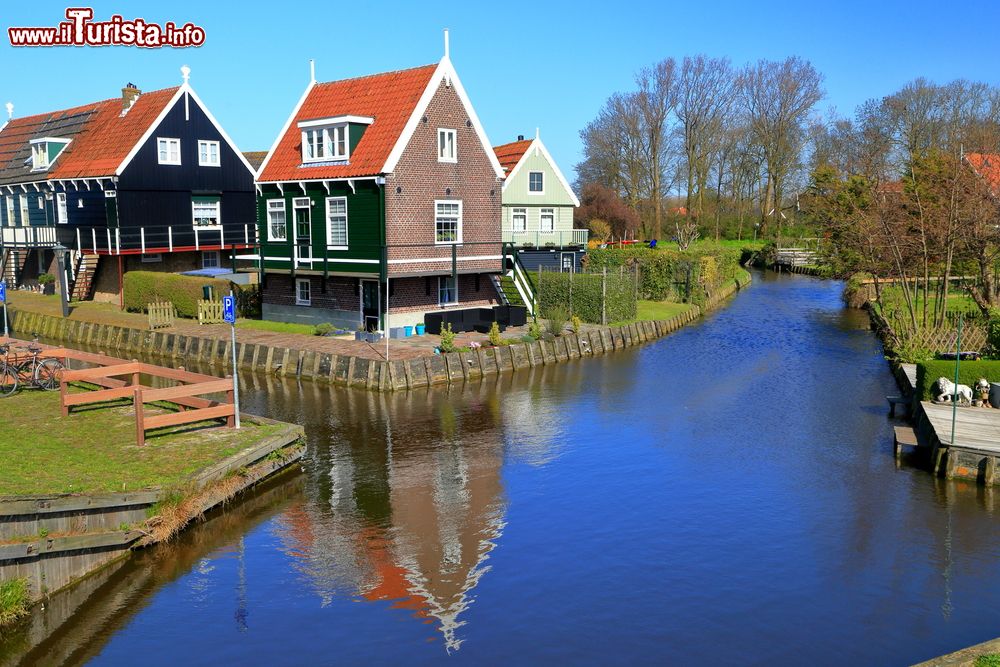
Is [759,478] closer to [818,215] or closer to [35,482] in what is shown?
[35,482]

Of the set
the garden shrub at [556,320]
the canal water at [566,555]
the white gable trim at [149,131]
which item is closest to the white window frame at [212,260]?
the white gable trim at [149,131]

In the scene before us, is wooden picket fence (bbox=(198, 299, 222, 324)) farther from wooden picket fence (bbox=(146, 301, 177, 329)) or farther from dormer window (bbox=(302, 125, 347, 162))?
dormer window (bbox=(302, 125, 347, 162))

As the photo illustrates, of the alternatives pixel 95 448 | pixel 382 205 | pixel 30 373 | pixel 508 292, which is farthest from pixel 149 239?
pixel 95 448

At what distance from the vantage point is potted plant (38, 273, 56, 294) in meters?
52.5

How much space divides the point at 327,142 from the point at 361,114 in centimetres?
201

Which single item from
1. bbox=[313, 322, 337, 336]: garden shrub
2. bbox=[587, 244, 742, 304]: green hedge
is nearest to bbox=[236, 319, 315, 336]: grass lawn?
bbox=[313, 322, 337, 336]: garden shrub

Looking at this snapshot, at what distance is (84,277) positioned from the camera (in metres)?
49.2

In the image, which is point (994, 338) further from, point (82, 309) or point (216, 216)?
point (82, 309)

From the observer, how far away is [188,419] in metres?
19.7

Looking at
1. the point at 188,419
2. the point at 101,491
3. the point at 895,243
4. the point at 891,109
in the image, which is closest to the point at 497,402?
the point at 188,419

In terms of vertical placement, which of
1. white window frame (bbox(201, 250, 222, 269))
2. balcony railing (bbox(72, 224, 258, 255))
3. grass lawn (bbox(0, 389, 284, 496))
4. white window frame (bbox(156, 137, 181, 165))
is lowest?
grass lawn (bbox(0, 389, 284, 496))

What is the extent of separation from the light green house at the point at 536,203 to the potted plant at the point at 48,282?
1129 inches

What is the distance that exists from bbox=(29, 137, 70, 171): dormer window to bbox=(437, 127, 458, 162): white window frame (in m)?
29.7

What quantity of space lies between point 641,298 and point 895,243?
20.5 metres
